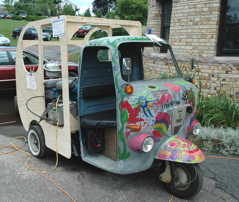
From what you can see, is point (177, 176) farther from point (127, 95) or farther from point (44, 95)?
point (44, 95)

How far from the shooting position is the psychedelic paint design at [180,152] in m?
3.18

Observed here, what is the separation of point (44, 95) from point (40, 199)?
170 cm

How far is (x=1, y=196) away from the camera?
3.42 meters

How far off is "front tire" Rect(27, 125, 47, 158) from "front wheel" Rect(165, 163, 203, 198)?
7.15ft

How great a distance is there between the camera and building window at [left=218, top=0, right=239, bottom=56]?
632 cm

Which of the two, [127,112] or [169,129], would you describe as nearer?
[127,112]

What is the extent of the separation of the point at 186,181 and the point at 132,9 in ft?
→ 61.3

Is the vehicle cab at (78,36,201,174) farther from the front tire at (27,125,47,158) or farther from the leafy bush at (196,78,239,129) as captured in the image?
the leafy bush at (196,78,239,129)

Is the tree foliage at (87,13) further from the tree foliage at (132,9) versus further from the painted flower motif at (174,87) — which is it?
the painted flower motif at (174,87)

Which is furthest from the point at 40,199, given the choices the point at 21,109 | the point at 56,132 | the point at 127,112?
the point at 21,109

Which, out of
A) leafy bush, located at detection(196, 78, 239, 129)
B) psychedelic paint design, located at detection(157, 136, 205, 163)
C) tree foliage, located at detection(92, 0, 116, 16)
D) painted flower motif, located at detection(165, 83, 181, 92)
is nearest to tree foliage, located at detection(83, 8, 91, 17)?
tree foliage, located at detection(92, 0, 116, 16)

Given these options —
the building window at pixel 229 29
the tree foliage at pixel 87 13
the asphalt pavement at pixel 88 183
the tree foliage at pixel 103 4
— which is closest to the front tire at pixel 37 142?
the asphalt pavement at pixel 88 183

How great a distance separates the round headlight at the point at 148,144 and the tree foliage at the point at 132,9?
18.1 m

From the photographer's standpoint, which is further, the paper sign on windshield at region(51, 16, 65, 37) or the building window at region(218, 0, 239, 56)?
the building window at region(218, 0, 239, 56)
